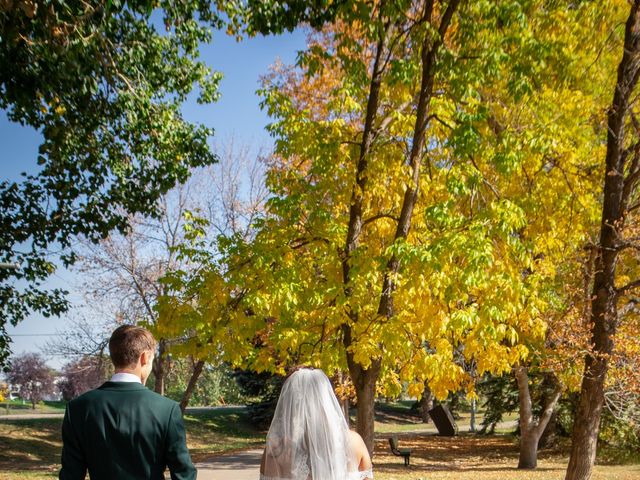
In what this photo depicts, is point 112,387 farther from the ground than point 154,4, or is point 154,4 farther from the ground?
point 154,4

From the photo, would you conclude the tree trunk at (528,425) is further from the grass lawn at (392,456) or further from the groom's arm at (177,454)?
the groom's arm at (177,454)

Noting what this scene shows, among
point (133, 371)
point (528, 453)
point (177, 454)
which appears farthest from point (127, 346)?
point (528, 453)

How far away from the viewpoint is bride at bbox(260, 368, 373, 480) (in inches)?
174

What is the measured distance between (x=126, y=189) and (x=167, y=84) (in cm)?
266

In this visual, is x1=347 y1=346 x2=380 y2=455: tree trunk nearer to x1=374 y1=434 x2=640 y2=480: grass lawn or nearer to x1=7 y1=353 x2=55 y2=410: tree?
x1=374 y1=434 x2=640 y2=480: grass lawn

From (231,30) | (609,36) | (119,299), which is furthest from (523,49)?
(119,299)

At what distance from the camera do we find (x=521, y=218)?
9188 mm

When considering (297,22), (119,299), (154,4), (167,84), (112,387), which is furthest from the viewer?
(119,299)

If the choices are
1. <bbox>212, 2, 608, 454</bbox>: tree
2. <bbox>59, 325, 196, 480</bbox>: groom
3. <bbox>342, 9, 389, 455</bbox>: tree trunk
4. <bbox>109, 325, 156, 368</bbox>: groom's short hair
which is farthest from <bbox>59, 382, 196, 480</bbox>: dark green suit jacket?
<bbox>342, 9, 389, 455</bbox>: tree trunk

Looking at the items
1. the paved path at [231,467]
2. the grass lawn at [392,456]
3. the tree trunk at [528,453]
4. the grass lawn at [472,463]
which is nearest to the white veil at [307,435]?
the paved path at [231,467]

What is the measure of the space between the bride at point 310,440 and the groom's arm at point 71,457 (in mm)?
1399

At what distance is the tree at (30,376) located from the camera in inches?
2130

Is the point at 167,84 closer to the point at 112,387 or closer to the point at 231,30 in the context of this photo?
the point at 231,30

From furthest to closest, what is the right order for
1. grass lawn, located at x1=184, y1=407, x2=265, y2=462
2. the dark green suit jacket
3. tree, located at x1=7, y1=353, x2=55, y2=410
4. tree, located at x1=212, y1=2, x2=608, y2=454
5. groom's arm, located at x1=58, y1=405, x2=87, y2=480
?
1. tree, located at x1=7, y1=353, x2=55, y2=410
2. grass lawn, located at x1=184, y1=407, x2=265, y2=462
3. tree, located at x1=212, y1=2, x2=608, y2=454
4. groom's arm, located at x1=58, y1=405, x2=87, y2=480
5. the dark green suit jacket
